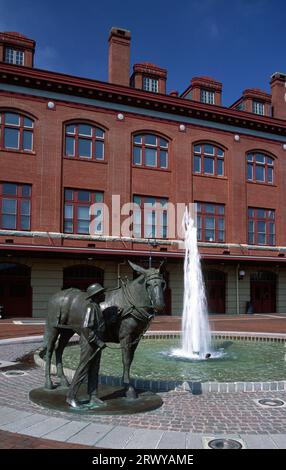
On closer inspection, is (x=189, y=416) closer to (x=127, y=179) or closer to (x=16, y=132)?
(x=127, y=179)

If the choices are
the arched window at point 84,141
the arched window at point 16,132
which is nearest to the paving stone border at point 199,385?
the arched window at point 16,132

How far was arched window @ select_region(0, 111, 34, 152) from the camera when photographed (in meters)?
27.7

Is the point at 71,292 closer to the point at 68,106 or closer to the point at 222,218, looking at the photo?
the point at 68,106

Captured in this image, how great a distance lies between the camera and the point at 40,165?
2812 cm

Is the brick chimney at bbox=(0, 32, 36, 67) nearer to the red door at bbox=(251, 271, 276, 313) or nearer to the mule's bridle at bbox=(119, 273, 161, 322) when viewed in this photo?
the red door at bbox=(251, 271, 276, 313)

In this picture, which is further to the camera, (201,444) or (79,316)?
(79,316)

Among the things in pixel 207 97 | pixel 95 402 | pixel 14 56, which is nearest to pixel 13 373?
pixel 95 402

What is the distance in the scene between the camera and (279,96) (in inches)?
1523

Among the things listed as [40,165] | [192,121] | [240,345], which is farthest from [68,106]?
[240,345]

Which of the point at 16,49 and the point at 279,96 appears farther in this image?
the point at 279,96

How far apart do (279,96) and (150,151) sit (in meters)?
14.7
